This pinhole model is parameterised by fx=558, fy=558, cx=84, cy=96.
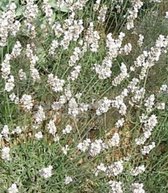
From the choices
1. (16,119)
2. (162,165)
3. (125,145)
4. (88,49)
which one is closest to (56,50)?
(88,49)

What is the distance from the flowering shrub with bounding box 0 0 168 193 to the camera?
91.3 inches

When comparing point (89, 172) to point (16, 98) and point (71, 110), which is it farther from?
point (16, 98)

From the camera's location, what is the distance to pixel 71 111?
2.26 metres

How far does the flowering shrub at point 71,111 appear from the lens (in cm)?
232

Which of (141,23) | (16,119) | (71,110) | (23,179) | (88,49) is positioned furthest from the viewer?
(141,23)

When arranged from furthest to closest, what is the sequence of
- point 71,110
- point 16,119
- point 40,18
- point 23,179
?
point 40,18 < point 16,119 < point 23,179 < point 71,110

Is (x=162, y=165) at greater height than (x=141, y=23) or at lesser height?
lesser

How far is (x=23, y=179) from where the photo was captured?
7.95ft

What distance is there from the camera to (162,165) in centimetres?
265

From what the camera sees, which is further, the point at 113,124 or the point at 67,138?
the point at 113,124

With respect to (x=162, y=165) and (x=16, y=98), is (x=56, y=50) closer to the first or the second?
(x=16, y=98)

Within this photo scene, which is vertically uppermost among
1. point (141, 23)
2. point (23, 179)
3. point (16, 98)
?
point (141, 23)

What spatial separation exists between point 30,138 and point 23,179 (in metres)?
0.19

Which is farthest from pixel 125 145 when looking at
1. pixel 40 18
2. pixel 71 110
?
pixel 40 18
